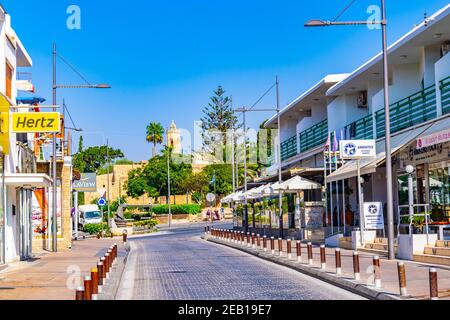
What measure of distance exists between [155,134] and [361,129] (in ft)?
307

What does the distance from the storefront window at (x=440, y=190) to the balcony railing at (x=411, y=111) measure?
209cm

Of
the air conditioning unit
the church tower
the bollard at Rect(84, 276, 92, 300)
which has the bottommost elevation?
the bollard at Rect(84, 276, 92, 300)

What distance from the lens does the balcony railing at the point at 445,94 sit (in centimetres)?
2911

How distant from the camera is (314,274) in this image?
2177 cm

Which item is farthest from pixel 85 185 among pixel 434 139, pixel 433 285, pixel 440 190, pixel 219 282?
pixel 433 285

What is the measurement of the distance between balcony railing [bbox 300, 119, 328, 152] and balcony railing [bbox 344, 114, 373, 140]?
5398 millimetres

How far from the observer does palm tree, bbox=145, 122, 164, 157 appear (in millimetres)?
134125

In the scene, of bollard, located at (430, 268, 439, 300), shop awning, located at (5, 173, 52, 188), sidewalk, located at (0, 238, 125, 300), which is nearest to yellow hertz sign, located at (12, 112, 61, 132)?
shop awning, located at (5, 173, 52, 188)

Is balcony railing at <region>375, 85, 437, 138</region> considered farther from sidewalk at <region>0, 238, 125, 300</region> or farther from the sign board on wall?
the sign board on wall

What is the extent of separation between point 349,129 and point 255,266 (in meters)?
20.0

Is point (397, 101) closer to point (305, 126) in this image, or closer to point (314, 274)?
point (314, 274)

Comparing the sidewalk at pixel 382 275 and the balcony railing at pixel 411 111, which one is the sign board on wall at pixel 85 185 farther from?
the sidewalk at pixel 382 275

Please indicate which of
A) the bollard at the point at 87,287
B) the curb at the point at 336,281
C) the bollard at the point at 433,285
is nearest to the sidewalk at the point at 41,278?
the bollard at the point at 87,287

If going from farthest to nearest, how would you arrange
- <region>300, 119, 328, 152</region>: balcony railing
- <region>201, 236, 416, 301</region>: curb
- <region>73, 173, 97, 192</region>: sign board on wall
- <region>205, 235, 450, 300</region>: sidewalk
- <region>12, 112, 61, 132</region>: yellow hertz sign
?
<region>73, 173, 97, 192</region>: sign board on wall < <region>300, 119, 328, 152</region>: balcony railing < <region>12, 112, 61, 132</region>: yellow hertz sign < <region>205, 235, 450, 300</region>: sidewalk < <region>201, 236, 416, 301</region>: curb
